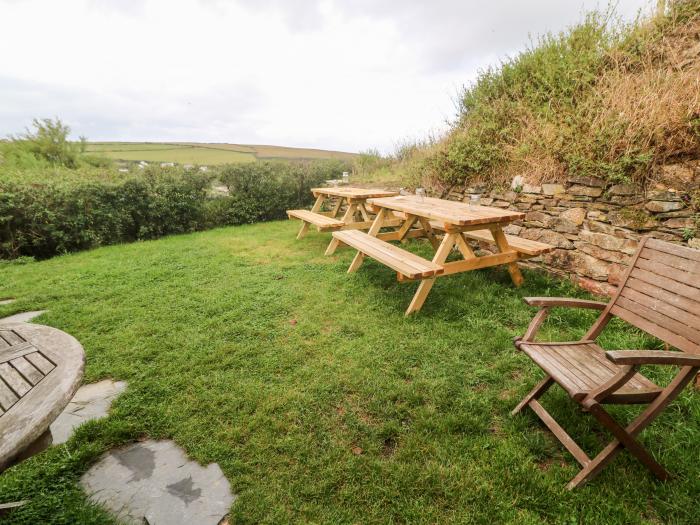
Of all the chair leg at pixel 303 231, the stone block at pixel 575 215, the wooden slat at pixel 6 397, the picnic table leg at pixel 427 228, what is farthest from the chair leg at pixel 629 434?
the chair leg at pixel 303 231

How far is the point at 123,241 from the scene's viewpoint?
734 cm

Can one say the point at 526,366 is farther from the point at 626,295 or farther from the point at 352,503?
the point at 352,503

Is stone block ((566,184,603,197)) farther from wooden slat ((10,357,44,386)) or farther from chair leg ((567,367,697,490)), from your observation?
wooden slat ((10,357,44,386))

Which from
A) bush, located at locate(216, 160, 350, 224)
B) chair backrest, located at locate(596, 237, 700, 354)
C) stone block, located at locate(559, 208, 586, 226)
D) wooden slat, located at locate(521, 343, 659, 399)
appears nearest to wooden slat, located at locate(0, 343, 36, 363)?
wooden slat, located at locate(521, 343, 659, 399)

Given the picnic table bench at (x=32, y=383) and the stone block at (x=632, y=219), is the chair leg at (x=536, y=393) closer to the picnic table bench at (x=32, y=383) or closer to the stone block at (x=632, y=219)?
the stone block at (x=632, y=219)

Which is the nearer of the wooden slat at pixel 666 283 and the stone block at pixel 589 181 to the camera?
the wooden slat at pixel 666 283

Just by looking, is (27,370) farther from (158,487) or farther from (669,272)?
(669,272)

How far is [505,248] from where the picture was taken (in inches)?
156

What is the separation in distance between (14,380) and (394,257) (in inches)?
130

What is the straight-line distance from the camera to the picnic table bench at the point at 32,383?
1059mm

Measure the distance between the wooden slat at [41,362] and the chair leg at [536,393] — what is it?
265 cm

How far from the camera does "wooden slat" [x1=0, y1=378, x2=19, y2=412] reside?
1197 mm

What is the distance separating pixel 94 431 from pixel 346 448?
5.67 feet

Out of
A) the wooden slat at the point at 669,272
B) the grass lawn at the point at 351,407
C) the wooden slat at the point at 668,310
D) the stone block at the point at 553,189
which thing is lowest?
the grass lawn at the point at 351,407
